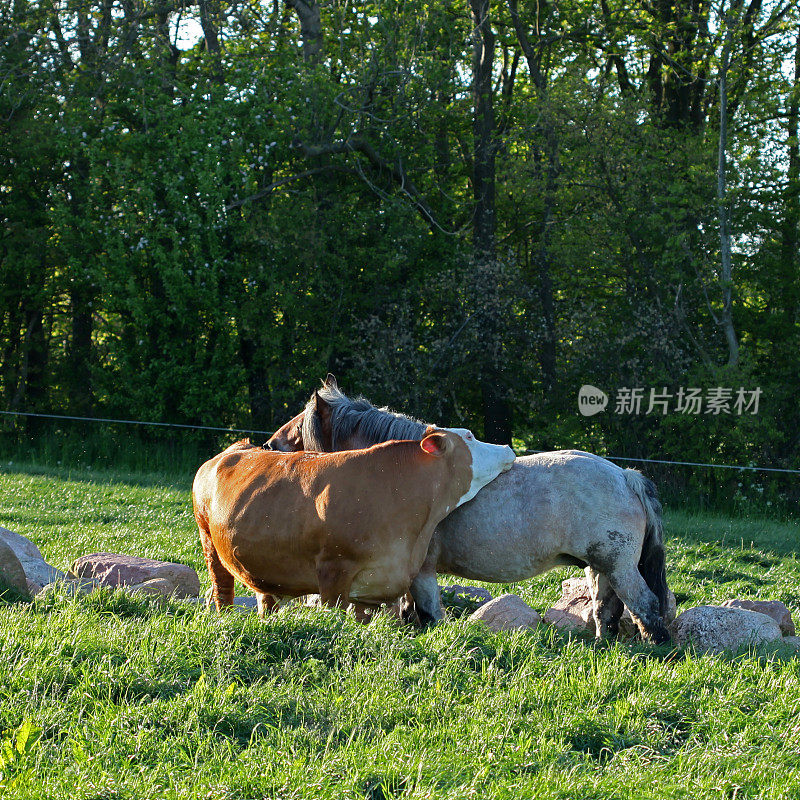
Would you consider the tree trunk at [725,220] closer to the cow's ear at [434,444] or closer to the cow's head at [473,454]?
the cow's head at [473,454]

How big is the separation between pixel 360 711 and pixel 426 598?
1.81 metres

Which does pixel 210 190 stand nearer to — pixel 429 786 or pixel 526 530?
pixel 526 530

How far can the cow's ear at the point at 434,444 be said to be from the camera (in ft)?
17.0

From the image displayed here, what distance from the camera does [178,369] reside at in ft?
51.2

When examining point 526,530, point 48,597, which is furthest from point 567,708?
point 48,597

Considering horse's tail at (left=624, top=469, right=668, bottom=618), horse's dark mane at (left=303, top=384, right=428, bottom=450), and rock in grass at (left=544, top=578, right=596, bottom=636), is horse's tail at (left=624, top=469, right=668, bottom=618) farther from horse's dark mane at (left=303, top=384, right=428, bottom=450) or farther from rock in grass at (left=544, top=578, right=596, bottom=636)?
horse's dark mane at (left=303, top=384, right=428, bottom=450)

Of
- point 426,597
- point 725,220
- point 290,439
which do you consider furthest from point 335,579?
point 725,220

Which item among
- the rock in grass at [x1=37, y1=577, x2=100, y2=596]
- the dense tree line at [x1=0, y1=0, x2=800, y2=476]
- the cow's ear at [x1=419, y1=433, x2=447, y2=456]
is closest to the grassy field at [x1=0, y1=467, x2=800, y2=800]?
the rock in grass at [x1=37, y1=577, x2=100, y2=596]

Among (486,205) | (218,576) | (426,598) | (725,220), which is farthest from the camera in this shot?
(486,205)

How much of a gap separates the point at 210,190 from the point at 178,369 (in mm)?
3134

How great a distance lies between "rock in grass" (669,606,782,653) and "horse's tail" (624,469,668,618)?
232 millimetres

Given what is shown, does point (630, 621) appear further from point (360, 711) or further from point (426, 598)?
point (360, 711)

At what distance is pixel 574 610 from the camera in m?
6.42

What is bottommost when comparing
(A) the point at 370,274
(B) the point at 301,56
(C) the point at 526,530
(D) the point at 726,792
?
(D) the point at 726,792
